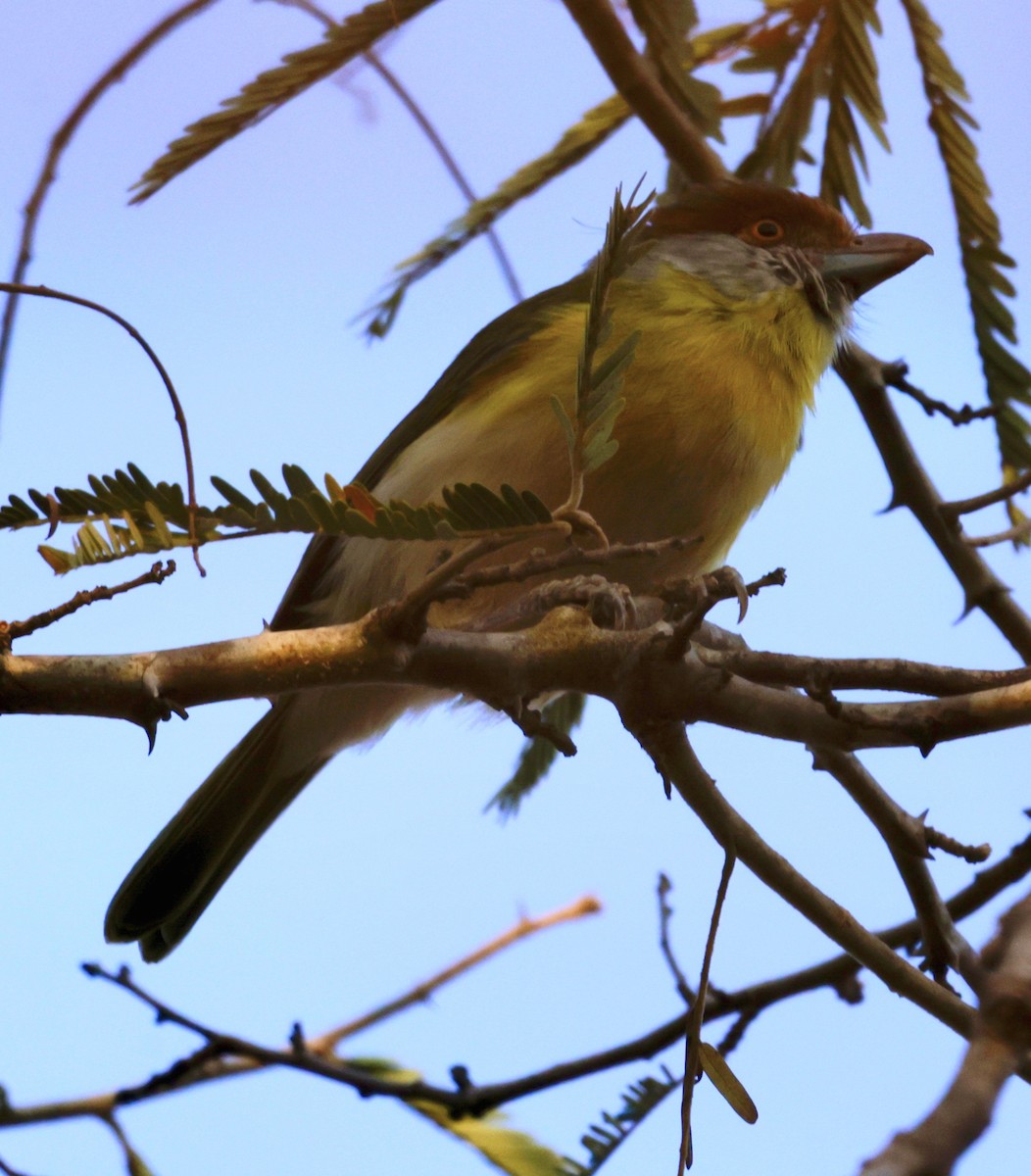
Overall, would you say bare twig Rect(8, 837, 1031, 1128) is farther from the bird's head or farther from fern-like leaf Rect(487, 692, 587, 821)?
the bird's head

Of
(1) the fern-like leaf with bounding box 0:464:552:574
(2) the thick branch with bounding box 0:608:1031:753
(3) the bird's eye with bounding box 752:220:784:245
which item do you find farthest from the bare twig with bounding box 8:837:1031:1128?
(3) the bird's eye with bounding box 752:220:784:245

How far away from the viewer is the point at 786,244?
4.51 metres

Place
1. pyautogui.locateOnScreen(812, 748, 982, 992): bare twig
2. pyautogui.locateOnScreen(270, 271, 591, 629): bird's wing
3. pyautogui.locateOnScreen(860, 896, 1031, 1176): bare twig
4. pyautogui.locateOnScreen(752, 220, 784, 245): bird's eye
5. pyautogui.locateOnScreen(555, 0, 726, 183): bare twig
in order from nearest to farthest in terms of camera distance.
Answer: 1. pyautogui.locateOnScreen(860, 896, 1031, 1176): bare twig
2. pyautogui.locateOnScreen(812, 748, 982, 992): bare twig
3. pyautogui.locateOnScreen(555, 0, 726, 183): bare twig
4. pyautogui.locateOnScreen(270, 271, 591, 629): bird's wing
5. pyautogui.locateOnScreen(752, 220, 784, 245): bird's eye

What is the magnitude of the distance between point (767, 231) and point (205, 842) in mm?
2556

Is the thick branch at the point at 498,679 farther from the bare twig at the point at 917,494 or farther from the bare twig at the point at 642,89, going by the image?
the bare twig at the point at 642,89

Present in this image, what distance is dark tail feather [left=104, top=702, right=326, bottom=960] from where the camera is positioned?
419 cm

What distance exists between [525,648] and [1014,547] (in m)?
1.80

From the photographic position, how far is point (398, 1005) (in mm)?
3803

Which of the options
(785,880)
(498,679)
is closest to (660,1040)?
(785,880)

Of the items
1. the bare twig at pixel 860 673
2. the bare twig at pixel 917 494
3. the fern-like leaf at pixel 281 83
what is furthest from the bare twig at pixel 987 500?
the fern-like leaf at pixel 281 83

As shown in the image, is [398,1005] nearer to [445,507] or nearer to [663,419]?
[663,419]

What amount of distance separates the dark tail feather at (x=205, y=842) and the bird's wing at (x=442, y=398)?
37 cm

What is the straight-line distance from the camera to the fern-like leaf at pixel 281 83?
3.09 m

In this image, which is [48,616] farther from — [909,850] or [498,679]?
[909,850]
